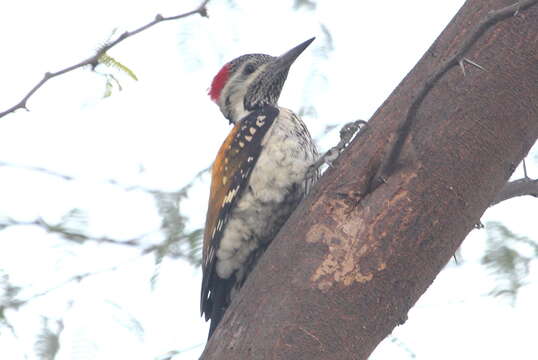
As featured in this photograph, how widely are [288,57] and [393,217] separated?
2.43 meters

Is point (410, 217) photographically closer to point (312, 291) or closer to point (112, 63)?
point (312, 291)

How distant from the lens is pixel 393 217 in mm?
2033

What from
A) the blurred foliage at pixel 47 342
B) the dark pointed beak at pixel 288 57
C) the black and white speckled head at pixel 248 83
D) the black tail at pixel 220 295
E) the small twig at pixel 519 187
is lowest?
the blurred foliage at pixel 47 342

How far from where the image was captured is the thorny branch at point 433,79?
5.53ft

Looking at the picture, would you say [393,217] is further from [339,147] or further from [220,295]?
[220,295]

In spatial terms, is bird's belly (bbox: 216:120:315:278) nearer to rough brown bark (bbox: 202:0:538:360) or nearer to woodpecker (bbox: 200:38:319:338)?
woodpecker (bbox: 200:38:319:338)

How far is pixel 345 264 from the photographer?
203cm

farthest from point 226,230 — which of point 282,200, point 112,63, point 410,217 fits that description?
point 410,217

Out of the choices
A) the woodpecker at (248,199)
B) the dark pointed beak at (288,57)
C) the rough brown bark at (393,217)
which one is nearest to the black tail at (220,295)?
the woodpecker at (248,199)

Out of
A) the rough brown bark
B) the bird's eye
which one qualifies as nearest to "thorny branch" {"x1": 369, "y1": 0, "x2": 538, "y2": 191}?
the rough brown bark

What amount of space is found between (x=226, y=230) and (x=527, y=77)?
1.59m

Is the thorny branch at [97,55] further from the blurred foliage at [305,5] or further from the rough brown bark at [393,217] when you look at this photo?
the blurred foliage at [305,5]

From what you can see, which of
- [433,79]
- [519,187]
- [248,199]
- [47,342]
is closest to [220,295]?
[248,199]

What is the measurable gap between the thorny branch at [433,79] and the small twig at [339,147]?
843mm
